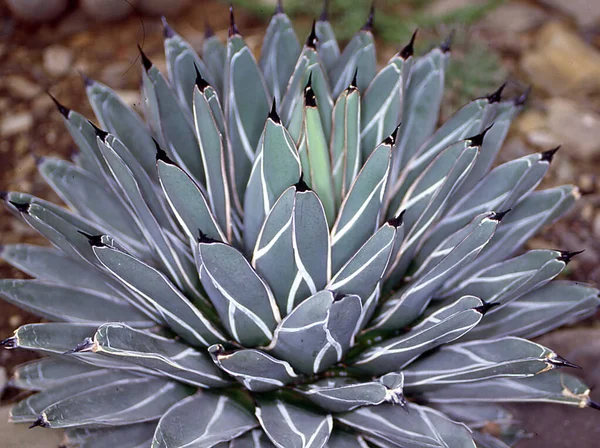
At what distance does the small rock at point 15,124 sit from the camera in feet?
9.20

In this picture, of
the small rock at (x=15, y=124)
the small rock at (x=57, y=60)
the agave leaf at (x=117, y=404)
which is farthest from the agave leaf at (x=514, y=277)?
the small rock at (x=57, y=60)

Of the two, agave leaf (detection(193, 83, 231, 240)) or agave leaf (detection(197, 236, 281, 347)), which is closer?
agave leaf (detection(197, 236, 281, 347))

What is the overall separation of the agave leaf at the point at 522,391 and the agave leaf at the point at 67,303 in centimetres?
74

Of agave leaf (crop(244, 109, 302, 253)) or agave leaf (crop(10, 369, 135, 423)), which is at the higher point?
agave leaf (crop(244, 109, 302, 253))

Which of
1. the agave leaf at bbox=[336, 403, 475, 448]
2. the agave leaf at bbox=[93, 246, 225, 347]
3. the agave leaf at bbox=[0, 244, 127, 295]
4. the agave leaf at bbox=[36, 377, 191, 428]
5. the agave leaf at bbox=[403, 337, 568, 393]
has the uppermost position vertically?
the agave leaf at bbox=[93, 246, 225, 347]

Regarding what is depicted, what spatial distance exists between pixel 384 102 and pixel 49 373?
1.05 m

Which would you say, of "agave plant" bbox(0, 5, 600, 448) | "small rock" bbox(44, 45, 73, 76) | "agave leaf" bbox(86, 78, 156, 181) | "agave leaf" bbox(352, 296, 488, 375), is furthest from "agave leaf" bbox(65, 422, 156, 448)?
"small rock" bbox(44, 45, 73, 76)

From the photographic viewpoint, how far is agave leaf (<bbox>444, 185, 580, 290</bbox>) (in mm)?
1650

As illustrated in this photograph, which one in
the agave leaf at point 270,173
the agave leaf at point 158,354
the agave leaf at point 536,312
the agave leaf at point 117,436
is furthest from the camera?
the agave leaf at point 536,312

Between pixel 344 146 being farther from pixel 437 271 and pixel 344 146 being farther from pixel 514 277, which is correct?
pixel 514 277

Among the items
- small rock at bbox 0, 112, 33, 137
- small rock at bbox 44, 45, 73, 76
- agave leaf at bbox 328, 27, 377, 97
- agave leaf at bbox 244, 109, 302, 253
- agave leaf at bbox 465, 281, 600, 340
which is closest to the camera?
agave leaf at bbox 244, 109, 302, 253

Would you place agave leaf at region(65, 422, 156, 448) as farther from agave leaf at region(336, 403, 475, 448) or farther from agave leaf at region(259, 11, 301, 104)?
agave leaf at region(259, 11, 301, 104)

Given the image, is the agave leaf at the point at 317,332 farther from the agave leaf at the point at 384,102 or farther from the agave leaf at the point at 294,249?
the agave leaf at the point at 384,102

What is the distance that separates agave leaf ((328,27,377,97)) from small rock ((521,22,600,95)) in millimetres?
1671
